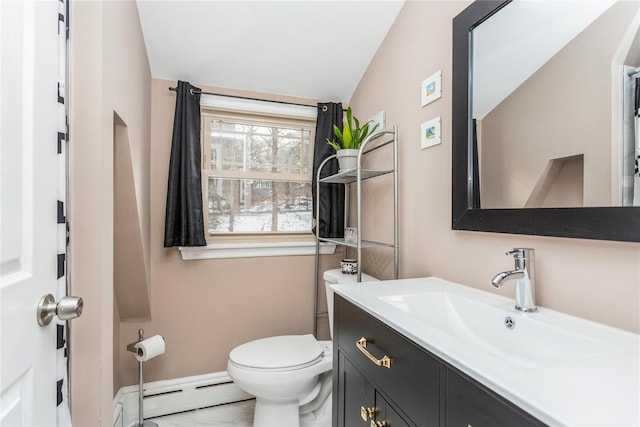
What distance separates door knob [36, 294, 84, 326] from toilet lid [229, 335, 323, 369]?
103cm

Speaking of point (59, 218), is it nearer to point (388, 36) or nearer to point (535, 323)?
point (535, 323)

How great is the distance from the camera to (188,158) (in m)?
1.91

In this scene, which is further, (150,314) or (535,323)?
(150,314)

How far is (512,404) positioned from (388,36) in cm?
176

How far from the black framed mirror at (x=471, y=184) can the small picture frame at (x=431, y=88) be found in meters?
0.12

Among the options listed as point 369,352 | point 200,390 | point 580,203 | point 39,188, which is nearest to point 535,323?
point 580,203

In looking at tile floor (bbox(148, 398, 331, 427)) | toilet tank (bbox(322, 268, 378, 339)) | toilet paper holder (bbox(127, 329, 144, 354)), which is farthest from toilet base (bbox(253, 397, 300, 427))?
toilet paper holder (bbox(127, 329, 144, 354))

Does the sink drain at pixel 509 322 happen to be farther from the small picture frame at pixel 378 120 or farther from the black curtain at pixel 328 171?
the black curtain at pixel 328 171

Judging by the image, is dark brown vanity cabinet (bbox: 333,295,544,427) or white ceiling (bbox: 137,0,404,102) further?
white ceiling (bbox: 137,0,404,102)

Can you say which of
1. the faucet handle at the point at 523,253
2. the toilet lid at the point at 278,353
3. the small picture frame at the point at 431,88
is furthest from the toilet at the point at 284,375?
the small picture frame at the point at 431,88

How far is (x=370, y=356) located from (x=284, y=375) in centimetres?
77

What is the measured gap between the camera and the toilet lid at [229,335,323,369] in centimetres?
158

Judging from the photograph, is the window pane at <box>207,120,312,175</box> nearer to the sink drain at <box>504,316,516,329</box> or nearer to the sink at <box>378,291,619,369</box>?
the sink at <box>378,291,619,369</box>

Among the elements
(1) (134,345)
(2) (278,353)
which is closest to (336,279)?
(2) (278,353)
